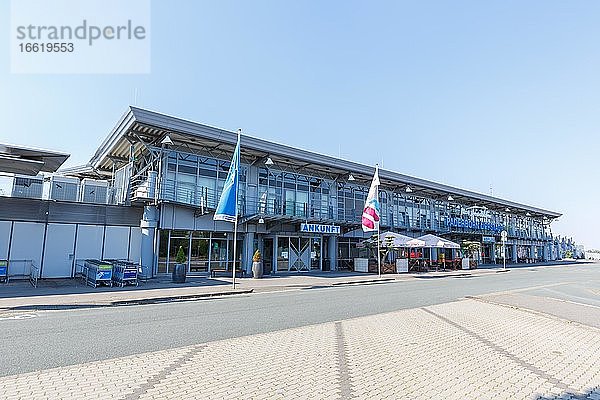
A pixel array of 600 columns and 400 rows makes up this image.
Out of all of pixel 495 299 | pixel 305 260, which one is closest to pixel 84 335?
pixel 495 299

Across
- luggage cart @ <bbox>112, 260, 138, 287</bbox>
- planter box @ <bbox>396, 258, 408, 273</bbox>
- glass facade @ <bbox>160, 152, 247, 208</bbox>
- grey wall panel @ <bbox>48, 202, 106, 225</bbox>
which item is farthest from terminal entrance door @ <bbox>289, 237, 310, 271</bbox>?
luggage cart @ <bbox>112, 260, 138, 287</bbox>

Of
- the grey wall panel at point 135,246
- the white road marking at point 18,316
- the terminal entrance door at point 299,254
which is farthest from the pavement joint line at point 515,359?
the terminal entrance door at point 299,254

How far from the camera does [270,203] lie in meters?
26.4

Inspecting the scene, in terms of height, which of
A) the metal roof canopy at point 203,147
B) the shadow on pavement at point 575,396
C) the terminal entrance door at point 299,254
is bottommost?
the shadow on pavement at point 575,396

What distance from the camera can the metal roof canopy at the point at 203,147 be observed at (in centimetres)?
2000

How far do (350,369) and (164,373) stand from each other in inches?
98.2

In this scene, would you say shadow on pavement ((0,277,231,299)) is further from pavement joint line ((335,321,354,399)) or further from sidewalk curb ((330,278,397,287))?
pavement joint line ((335,321,354,399))

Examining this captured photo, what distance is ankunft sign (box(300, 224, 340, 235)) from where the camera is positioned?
25.8 meters

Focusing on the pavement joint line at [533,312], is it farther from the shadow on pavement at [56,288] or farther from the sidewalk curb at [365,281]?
the shadow on pavement at [56,288]

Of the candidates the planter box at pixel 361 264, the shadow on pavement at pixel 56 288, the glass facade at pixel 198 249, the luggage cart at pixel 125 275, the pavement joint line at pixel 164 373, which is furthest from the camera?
the planter box at pixel 361 264

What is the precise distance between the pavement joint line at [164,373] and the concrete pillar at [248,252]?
17659 mm

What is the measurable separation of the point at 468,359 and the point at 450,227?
38029mm

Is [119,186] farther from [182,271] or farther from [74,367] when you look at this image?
[74,367]

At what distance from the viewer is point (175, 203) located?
21.2 metres
